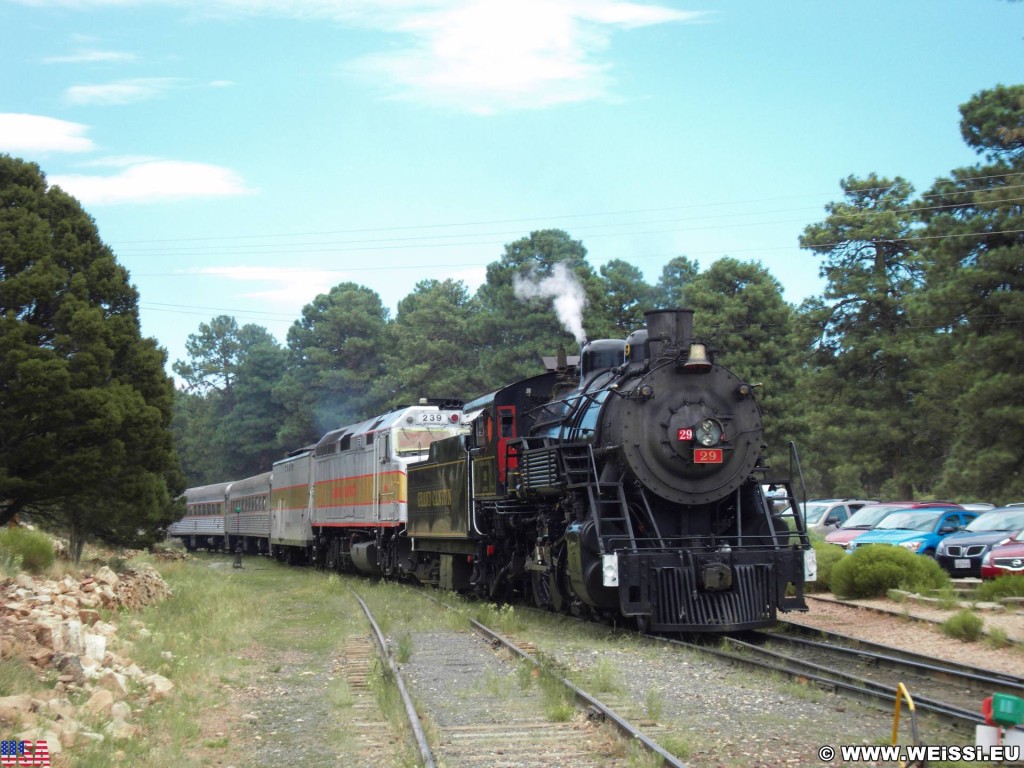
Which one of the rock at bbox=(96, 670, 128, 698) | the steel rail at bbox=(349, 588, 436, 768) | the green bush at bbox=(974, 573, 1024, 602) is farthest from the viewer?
the green bush at bbox=(974, 573, 1024, 602)

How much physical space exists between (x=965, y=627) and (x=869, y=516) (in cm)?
1450

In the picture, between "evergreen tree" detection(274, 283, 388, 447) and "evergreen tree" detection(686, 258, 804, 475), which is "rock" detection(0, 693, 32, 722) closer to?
"evergreen tree" detection(686, 258, 804, 475)

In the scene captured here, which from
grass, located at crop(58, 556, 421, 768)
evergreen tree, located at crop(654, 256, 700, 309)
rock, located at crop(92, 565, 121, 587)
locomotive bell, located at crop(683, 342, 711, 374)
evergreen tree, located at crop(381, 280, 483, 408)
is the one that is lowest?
grass, located at crop(58, 556, 421, 768)

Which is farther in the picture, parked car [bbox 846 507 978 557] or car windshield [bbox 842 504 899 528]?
car windshield [bbox 842 504 899 528]

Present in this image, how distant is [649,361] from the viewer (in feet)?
43.2

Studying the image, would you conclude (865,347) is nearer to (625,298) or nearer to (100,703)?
(625,298)

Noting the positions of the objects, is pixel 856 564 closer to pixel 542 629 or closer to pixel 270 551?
pixel 542 629

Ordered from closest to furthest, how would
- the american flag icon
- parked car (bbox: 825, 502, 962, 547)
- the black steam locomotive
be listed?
the american flag icon < the black steam locomotive < parked car (bbox: 825, 502, 962, 547)

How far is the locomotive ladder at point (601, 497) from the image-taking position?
12.3 m

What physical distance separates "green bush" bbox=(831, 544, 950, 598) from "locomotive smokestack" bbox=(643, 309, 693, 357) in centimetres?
599

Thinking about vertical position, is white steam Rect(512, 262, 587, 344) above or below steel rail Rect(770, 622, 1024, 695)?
above

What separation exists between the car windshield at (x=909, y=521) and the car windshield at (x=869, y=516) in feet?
5.03

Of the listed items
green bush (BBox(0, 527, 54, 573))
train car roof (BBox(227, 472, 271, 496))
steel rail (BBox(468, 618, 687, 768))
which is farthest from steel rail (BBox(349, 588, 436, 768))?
train car roof (BBox(227, 472, 271, 496))

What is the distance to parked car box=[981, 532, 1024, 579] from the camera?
56.2 ft
